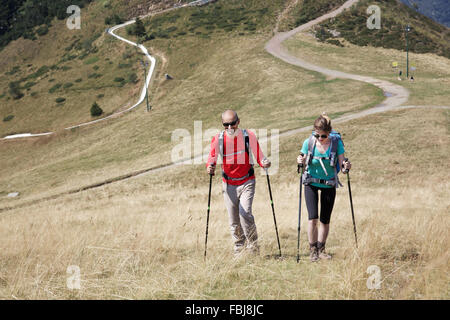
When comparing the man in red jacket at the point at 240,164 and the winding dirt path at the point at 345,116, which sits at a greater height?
the man in red jacket at the point at 240,164

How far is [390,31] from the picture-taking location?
7531 cm

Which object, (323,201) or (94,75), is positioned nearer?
(323,201)

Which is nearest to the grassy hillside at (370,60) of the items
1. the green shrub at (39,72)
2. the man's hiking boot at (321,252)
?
the man's hiking boot at (321,252)

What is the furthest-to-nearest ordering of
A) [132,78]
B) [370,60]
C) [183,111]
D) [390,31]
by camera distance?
[390,31], [132,78], [370,60], [183,111]

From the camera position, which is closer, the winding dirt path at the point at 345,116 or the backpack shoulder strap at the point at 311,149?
the backpack shoulder strap at the point at 311,149

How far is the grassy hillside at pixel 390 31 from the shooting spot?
227ft

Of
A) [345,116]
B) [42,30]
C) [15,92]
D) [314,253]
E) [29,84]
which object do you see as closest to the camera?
[314,253]

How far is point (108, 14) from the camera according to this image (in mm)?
109000

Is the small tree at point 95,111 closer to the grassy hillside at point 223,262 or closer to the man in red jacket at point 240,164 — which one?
the grassy hillside at point 223,262

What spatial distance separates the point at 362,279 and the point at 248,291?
3.79ft

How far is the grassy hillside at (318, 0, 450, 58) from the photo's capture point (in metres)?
69.3

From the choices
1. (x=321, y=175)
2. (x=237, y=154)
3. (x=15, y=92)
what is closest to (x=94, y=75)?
(x=15, y=92)

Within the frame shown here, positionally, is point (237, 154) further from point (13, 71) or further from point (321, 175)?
point (13, 71)

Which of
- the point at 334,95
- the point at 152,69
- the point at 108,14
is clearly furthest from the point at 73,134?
the point at 108,14
